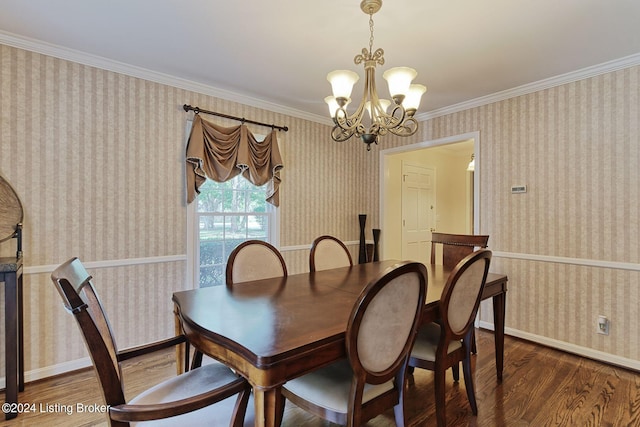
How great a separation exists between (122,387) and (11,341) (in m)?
1.49

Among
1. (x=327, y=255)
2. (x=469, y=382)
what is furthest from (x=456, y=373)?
(x=327, y=255)

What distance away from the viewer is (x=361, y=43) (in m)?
2.32

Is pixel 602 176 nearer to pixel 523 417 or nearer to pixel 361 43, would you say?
pixel 523 417

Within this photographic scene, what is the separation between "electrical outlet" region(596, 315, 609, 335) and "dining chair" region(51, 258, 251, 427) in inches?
121

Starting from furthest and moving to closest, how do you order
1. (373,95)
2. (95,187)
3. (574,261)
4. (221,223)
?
(221,223)
(574,261)
(95,187)
(373,95)

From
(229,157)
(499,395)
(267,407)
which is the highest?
(229,157)

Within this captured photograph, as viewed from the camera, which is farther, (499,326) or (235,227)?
(235,227)

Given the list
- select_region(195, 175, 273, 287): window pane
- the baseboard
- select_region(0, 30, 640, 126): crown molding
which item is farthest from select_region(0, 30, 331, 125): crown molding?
the baseboard

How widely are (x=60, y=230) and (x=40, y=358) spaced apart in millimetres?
967

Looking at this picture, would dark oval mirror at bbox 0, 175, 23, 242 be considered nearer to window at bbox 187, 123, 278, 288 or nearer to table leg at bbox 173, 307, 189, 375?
window at bbox 187, 123, 278, 288

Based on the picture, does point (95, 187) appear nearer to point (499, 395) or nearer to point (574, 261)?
point (499, 395)

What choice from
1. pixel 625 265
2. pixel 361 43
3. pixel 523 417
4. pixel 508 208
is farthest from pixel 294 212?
pixel 625 265

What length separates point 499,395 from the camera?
7.06 feet

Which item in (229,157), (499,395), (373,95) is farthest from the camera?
(229,157)
